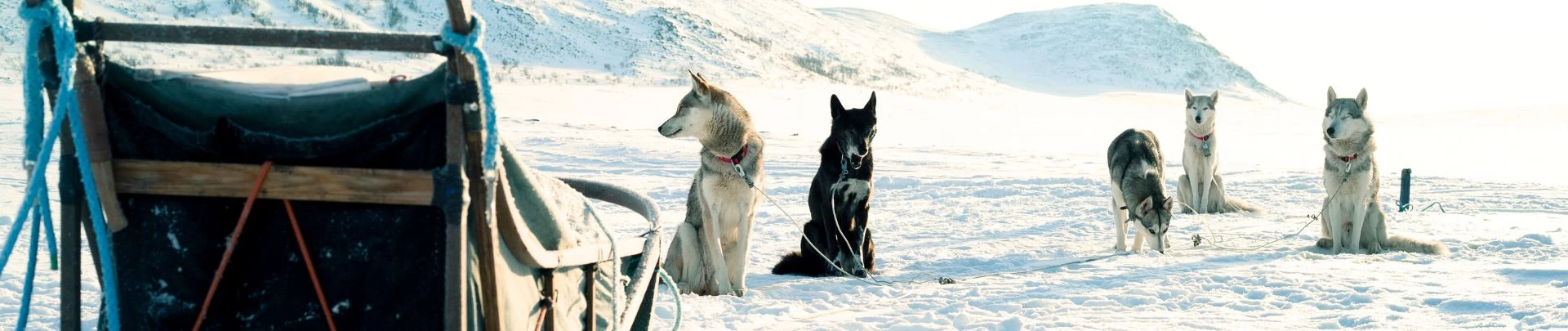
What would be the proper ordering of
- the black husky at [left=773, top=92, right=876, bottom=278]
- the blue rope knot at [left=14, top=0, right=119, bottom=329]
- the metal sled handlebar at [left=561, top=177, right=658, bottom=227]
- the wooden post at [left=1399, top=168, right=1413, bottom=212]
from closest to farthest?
1. the blue rope knot at [left=14, top=0, right=119, bottom=329]
2. the metal sled handlebar at [left=561, top=177, right=658, bottom=227]
3. the black husky at [left=773, top=92, right=876, bottom=278]
4. the wooden post at [left=1399, top=168, right=1413, bottom=212]

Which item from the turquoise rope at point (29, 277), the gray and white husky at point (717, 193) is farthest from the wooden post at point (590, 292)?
the gray and white husky at point (717, 193)

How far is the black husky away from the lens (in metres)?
6.95

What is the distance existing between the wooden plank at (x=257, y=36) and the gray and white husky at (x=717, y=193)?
3741mm

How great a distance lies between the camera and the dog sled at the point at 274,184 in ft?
7.89

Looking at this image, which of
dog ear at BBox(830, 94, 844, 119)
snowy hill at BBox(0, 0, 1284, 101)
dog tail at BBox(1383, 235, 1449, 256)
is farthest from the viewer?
snowy hill at BBox(0, 0, 1284, 101)

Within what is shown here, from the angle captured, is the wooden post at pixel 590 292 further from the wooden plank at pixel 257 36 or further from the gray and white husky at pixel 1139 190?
the gray and white husky at pixel 1139 190

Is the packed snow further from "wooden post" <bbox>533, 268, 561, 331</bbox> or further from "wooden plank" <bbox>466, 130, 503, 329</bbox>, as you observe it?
"wooden post" <bbox>533, 268, 561, 331</bbox>

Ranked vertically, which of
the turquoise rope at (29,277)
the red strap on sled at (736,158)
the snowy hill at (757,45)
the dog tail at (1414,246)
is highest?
the snowy hill at (757,45)

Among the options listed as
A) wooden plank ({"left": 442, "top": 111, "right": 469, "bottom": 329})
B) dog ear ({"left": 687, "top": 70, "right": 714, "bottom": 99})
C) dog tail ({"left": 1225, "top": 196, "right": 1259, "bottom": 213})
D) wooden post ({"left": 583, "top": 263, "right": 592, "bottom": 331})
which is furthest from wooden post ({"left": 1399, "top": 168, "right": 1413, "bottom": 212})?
wooden plank ({"left": 442, "top": 111, "right": 469, "bottom": 329})

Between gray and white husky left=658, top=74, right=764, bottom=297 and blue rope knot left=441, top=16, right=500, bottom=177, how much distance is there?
146 inches

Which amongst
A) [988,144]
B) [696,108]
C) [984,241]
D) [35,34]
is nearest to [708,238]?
[696,108]

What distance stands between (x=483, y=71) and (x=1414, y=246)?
8127mm

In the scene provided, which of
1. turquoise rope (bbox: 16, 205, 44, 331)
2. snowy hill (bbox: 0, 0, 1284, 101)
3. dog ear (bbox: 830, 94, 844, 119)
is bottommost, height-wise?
turquoise rope (bbox: 16, 205, 44, 331)

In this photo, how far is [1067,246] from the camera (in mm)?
9125
